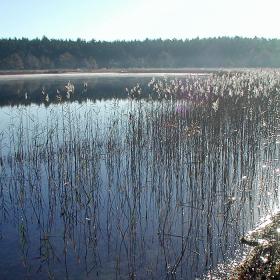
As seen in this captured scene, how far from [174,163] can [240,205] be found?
94.8 inches

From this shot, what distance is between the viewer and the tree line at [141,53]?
7219cm

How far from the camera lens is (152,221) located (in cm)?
720

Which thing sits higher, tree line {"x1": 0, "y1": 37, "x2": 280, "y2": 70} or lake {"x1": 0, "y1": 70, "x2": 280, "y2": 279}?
tree line {"x1": 0, "y1": 37, "x2": 280, "y2": 70}

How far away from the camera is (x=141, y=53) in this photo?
273 ft

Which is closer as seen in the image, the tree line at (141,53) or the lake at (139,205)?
the lake at (139,205)

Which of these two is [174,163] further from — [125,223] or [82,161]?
[125,223]

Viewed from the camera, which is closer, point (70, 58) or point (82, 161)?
point (82, 161)

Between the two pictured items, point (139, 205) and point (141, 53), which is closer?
point (139, 205)

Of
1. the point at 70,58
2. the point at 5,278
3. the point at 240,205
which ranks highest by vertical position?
the point at 70,58

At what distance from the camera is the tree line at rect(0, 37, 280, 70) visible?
237 feet

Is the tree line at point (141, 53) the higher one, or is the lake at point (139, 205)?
the tree line at point (141, 53)

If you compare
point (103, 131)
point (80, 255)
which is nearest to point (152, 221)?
point (80, 255)

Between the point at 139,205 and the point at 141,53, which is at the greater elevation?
the point at 141,53

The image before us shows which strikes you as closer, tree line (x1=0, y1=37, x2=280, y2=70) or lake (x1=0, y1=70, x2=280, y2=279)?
lake (x1=0, y1=70, x2=280, y2=279)
